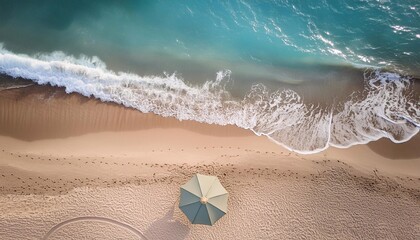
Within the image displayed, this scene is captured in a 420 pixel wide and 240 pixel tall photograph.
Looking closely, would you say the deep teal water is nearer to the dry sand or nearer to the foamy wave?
the foamy wave

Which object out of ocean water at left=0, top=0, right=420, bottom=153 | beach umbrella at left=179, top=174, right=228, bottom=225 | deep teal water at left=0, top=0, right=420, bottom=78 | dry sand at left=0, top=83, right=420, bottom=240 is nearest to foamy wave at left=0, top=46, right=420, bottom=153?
ocean water at left=0, top=0, right=420, bottom=153

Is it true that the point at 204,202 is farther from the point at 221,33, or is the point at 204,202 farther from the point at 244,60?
the point at 221,33

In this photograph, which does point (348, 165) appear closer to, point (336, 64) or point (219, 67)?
point (336, 64)

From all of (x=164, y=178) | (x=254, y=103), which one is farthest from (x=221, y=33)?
(x=164, y=178)

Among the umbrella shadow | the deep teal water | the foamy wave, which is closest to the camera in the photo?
the umbrella shadow

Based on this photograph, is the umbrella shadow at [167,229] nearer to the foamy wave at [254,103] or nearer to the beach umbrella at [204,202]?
the beach umbrella at [204,202]

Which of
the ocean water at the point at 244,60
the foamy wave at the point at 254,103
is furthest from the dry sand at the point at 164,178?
the ocean water at the point at 244,60
